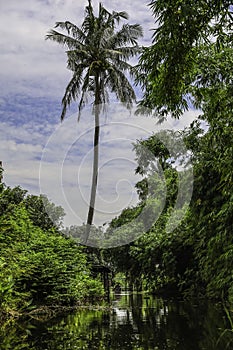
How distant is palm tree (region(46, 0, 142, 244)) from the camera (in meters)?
17.2

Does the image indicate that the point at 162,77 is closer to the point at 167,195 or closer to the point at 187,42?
the point at 187,42

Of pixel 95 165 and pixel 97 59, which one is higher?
pixel 97 59

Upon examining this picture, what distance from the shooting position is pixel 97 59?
687 inches

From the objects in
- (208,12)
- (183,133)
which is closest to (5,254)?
(183,133)

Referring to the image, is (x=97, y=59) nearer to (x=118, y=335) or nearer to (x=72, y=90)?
(x=72, y=90)

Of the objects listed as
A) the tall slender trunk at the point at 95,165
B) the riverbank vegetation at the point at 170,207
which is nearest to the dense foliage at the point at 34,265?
the riverbank vegetation at the point at 170,207

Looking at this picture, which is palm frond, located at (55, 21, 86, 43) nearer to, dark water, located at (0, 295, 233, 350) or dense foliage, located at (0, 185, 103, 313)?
dense foliage, located at (0, 185, 103, 313)

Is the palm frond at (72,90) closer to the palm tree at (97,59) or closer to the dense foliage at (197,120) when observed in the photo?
the palm tree at (97,59)

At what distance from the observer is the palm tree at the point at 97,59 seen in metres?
17.2

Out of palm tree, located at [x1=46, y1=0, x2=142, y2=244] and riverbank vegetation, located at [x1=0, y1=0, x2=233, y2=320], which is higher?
palm tree, located at [x1=46, y1=0, x2=142, y2=244]

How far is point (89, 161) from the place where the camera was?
1803cm

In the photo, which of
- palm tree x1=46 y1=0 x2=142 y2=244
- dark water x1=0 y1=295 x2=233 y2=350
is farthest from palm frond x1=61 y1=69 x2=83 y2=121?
dark water x1=0 y1=295 x2=233 y2=350

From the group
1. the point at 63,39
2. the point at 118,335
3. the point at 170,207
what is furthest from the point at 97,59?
the point at 118,335

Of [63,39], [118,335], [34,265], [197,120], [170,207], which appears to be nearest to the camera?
[118,335]
